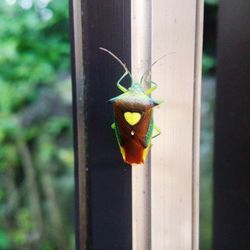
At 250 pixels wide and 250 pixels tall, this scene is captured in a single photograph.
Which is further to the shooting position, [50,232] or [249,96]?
[50,232]

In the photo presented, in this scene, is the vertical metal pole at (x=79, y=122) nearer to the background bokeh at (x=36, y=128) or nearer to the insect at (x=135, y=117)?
the insect at (x=135, y=117)

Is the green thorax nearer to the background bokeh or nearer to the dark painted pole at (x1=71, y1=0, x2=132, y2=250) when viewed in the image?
the dark painted pole at (x1=71, y1=0, x2=132, y2=250)

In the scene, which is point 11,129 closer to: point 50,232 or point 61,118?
point 61,118

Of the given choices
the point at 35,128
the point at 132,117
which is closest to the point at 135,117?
the point at 132,117

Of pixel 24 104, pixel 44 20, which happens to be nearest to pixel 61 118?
pixel 24 104

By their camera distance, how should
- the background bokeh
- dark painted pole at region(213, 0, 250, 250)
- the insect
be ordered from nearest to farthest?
1. the insect
2. dark painted pole at region(213, 0, 250, 250)
3. the background bokeh

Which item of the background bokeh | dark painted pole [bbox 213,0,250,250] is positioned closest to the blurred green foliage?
the background bokeh
